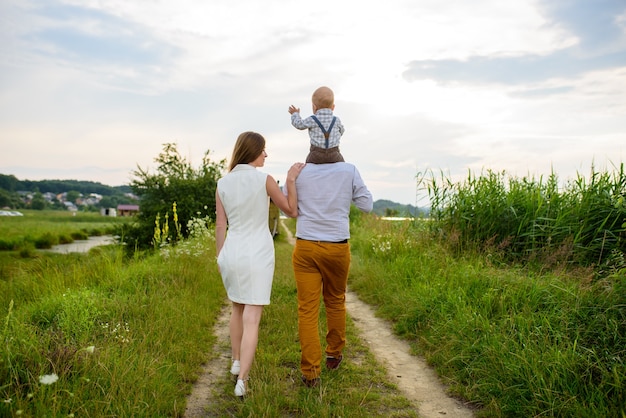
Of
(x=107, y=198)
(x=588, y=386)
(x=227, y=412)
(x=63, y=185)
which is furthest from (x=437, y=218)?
(x=63, y=185)

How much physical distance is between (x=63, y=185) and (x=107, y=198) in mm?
20073

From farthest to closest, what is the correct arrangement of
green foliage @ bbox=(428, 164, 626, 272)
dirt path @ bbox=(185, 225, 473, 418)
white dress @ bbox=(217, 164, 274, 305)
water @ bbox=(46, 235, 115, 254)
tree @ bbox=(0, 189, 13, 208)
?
1. tree @ bbox=(0, 189, 13, 208)
2. water @ bbox=(46, 235, 115, 254)
3. green foliage @ bbox=(428, 164, 626, 272)
4. dirt path @ bbox=(185, 225, 473, 418)
5. white dress @ bbox=(217, 164, 274, 305)

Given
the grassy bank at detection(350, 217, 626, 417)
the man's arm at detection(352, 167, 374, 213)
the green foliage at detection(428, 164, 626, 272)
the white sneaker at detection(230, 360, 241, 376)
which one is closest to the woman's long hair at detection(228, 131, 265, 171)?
the man's arm at detection(352, 167, 374, 213)

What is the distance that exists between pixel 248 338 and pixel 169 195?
1687 cm

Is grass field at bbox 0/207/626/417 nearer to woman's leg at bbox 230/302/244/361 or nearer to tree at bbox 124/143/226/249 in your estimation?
woman's leg at bbox 230/302/244/361

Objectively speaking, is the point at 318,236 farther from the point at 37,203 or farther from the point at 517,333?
the point at 37,203

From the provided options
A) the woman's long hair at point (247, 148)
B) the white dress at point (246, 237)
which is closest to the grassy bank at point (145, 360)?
the white dress at point (246, 237)

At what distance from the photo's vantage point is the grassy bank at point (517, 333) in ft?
12.5

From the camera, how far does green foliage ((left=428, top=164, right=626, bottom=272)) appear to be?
7.62 meters

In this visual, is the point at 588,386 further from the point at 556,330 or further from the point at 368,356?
the point at 368,356

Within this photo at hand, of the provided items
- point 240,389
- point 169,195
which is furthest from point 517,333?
point 169,195

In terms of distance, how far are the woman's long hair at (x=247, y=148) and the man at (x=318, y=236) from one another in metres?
0.44

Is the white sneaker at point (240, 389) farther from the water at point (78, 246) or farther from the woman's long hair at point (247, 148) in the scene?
the water at point (78, 246)

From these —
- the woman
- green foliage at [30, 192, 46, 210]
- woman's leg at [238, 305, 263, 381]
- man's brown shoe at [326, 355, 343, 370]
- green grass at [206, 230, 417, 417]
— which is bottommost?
green foliage at [30, 192, 46, 210]
